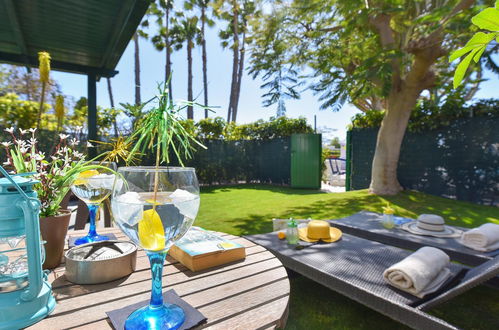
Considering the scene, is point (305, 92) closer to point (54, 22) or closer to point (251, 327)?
point (54, 22)

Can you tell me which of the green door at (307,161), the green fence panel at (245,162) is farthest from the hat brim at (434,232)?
the green fence panel at (245,162)

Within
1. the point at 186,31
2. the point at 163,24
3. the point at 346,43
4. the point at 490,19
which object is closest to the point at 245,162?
the point at 346,43

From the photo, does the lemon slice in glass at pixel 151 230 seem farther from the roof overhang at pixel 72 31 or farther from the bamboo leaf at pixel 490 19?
the roof overhang at pixel 72 31

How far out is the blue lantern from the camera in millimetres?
545

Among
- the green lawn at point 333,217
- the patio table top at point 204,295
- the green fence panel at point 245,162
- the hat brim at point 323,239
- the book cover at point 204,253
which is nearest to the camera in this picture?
the patio table top at point 204,295

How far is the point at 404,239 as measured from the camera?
2.20 metres

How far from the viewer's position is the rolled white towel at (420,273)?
1.38 m

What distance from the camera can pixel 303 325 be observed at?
1.69 meters

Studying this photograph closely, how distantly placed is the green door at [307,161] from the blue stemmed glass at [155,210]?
26.4ft

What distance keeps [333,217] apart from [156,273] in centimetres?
414

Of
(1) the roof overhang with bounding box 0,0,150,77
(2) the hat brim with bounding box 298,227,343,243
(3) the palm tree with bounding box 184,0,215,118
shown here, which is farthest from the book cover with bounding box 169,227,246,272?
(3) the palm tree with bounding box 184,0,215,118

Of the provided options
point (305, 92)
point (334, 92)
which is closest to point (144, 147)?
point (334, 92)

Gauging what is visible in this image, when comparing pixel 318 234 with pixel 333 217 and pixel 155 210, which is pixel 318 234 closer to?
pixel 155 210

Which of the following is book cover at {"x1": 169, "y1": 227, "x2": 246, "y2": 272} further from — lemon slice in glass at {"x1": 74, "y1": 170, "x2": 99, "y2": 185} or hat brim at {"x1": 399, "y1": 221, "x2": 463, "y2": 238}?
hat brim at {"x1": 399, "y1": 221, "x2": 463, "y2": 238}
